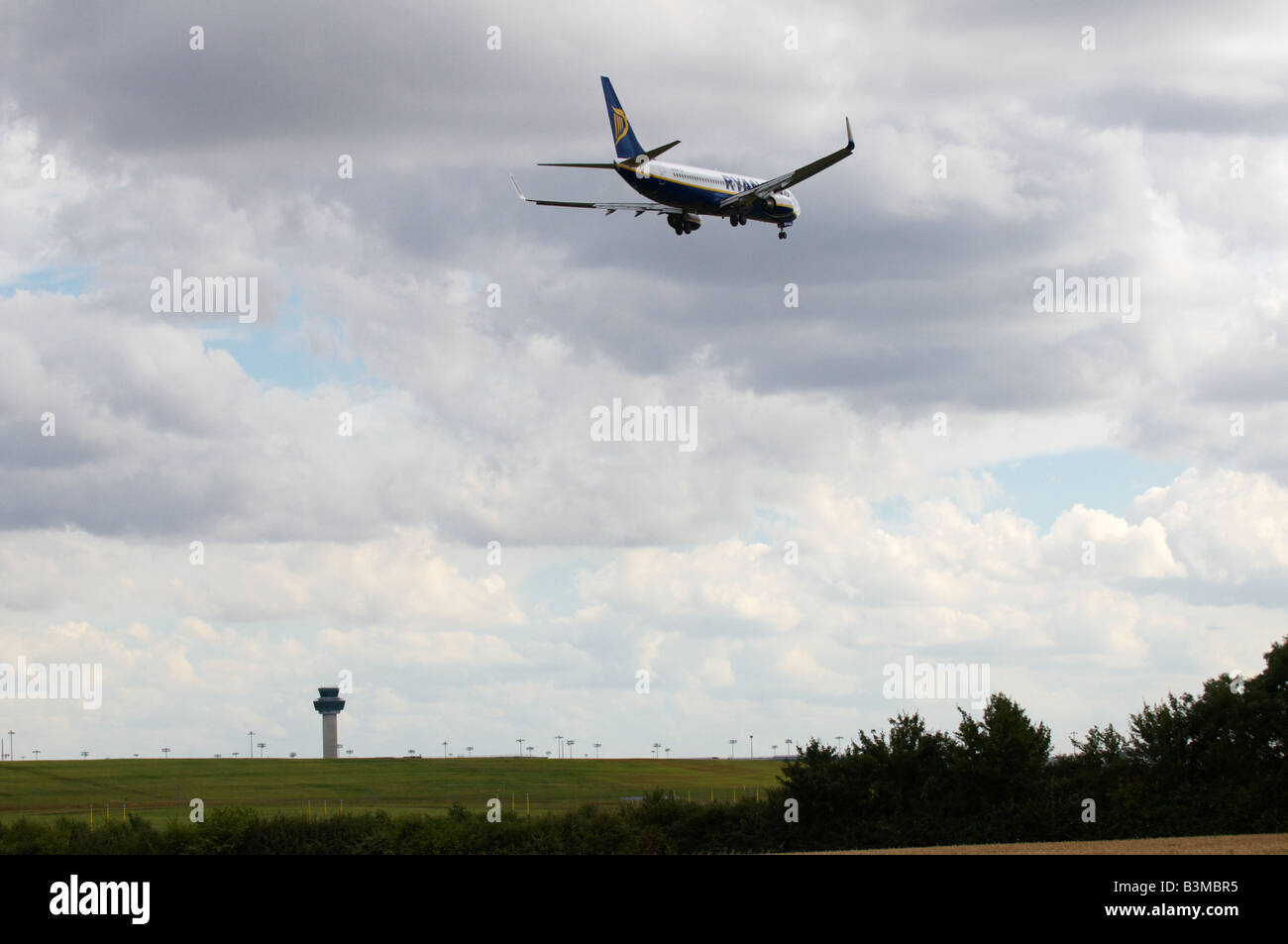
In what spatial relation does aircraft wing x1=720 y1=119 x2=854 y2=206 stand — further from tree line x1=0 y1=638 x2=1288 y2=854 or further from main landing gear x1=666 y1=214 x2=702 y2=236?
tree line x1=0 y1=638 x2=1288 y2=854

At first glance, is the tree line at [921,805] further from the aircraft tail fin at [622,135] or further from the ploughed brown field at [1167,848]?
the aircraft tail fin at [622,135]

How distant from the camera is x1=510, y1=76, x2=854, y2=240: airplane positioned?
9025cm

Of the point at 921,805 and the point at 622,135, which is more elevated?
the point at 622,135

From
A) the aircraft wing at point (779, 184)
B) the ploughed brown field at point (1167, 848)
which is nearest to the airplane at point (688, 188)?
the aircraft wing at point (779, 184)

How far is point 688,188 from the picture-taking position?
302 feet

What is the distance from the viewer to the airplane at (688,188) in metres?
90.2

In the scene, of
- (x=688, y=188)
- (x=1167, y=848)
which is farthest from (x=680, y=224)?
(x=1167, y=848)

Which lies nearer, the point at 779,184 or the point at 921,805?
the point at 779,184

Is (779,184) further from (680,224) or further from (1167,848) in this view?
(1167,848)
